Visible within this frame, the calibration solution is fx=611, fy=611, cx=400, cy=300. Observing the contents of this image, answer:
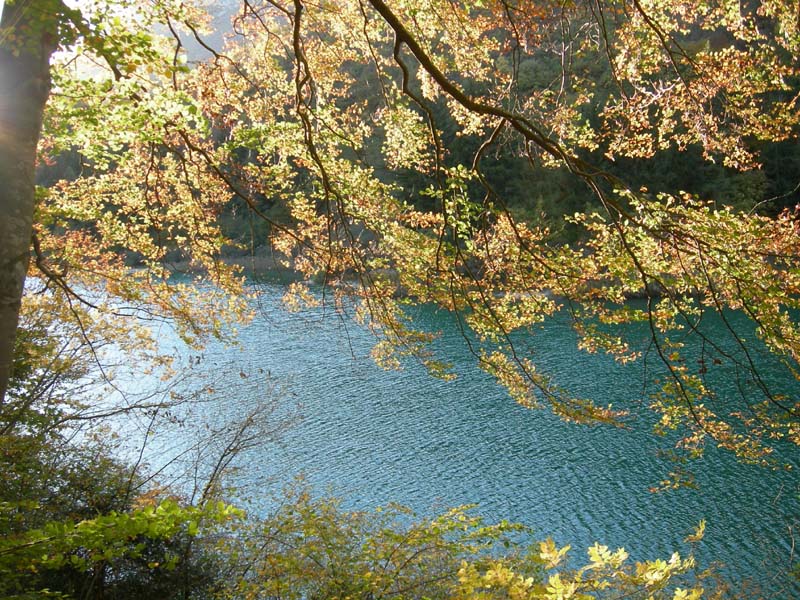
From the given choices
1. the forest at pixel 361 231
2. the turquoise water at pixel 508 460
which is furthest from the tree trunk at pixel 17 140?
the turquoise water at pixel 508 460

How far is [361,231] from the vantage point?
5570mm

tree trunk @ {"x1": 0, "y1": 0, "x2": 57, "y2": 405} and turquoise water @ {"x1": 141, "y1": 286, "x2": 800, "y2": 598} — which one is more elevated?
turquoise water @ {"x1": 141, "y1": 286, "x2": 800, "y2": 598}

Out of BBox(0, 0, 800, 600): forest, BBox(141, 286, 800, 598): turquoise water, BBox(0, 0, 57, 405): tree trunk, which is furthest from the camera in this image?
BBox(141, 286, 800, 598): turquoise water

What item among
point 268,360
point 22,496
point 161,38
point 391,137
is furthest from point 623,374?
point 161,38

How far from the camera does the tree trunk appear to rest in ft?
6.75

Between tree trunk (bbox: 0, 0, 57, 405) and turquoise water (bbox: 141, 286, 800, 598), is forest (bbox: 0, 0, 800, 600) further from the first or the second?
turquoise water (bbox: 141, 286, 800, 598)

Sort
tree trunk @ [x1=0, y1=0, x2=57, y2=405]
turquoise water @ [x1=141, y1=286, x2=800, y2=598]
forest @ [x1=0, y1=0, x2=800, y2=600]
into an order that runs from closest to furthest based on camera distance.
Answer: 1. tree trunk @ [x1=0, y1=0, x2=57, y2=405]
2. forest @ [x1=0, y1=0, x2=800, y2=600]
3. turquoise water @ [x1=141, y1=286, x2=800, y2=598]

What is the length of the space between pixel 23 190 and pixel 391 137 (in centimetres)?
321

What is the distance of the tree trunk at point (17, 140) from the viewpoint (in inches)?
81.0

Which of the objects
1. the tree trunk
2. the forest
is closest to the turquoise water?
the forest

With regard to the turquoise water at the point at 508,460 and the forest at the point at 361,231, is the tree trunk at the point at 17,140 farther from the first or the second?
the turquoise water at the point at 508,460

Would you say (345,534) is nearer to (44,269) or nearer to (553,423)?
(44,269)

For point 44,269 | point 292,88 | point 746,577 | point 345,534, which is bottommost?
point 746,577

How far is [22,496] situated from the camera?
17.4 feet
